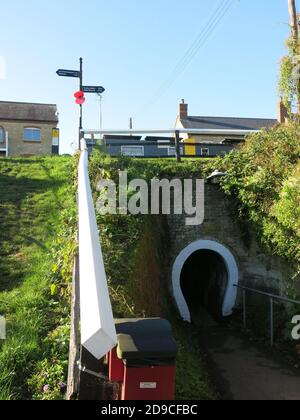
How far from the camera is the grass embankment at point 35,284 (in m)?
4.23

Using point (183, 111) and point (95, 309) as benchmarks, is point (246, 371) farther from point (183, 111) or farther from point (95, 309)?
point (183, 111)

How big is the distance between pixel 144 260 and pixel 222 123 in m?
36.2

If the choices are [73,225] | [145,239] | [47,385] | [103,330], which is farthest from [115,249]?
[103,330]

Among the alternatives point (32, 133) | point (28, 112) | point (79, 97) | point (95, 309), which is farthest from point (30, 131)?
point (95, 309)

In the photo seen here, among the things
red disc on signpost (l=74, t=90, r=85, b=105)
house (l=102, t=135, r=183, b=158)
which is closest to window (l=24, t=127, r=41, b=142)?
red disc on signpost (l=74, t=90, r=85, b=105)

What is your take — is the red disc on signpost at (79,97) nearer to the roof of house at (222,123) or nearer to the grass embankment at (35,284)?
Answer: the grass embankment at (35,284)

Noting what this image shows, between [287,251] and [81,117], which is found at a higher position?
[81,117]

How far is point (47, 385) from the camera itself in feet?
13.4

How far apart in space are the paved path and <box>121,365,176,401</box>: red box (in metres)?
4.71

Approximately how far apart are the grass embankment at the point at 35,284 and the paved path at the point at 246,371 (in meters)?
3.22

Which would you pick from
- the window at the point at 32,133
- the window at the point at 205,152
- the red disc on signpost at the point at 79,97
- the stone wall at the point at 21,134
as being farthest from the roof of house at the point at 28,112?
Result: the window at the point at 205,152

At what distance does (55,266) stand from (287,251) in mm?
5688

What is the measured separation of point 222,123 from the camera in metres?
42.4

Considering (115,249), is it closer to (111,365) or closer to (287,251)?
(111,365)
